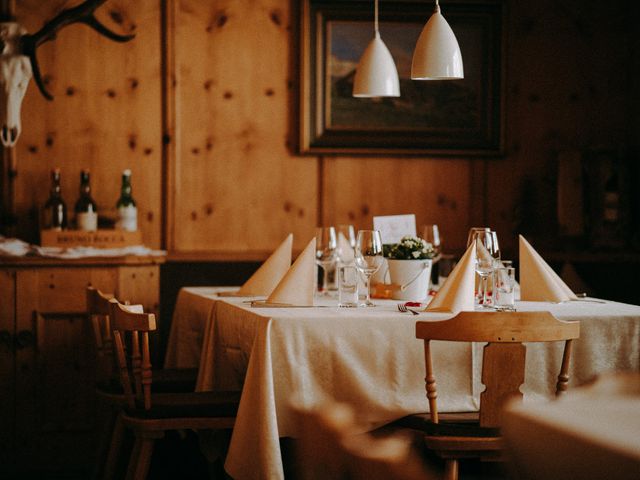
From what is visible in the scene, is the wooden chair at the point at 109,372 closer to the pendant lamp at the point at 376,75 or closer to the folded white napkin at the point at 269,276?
the folded white napkin at the point at 269,276

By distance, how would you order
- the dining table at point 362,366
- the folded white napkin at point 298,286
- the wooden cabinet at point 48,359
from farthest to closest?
the wooden cabinet at point 48,359, the folded white napkin at point 298,286, the dining table at point 362,366

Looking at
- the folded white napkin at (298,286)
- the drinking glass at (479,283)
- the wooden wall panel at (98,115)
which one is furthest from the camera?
the wooden wall panel at (98,115)

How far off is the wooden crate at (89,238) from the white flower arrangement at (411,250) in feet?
4.83

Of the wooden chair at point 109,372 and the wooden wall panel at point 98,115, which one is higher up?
the wooden wall panel at point 98,115

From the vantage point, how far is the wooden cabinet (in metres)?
3.86

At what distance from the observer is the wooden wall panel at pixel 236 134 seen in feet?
15.1

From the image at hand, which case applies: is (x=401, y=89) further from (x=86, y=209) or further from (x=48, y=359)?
(x=48, y=359)

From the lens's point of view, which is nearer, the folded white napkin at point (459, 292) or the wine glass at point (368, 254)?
the folded white napkin at point (459, 292)

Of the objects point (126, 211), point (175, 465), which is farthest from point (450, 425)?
point (126, 211)

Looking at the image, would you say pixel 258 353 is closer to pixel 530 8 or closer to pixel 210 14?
pixel 210 14

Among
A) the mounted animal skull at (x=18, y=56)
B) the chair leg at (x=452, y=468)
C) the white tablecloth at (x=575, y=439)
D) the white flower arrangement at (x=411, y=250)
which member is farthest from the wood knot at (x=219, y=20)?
the white tablecloth at (x=575, y=439)

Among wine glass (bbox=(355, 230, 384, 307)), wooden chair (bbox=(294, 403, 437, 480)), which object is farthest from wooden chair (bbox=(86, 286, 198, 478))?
wooden chair (bbox=(294, 403, 437, 480))

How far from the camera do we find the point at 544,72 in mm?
4926

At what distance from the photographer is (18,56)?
398 centimetres
